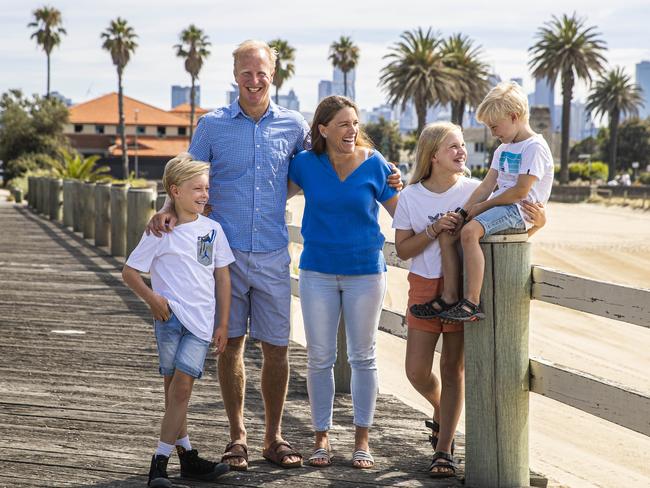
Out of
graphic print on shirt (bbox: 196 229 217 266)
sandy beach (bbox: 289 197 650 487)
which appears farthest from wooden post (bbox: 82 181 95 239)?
graphic print on shirt (bbox: 196 229 217 266)

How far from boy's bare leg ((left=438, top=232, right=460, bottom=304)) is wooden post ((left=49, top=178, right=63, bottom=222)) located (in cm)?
1847

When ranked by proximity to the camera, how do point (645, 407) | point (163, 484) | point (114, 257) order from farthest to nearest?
point (114, 257)
point (163, 484)
point (645, 407)

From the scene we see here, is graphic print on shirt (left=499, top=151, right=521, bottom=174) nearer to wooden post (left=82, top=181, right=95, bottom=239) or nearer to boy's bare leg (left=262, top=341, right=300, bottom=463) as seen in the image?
boy's bare leg (left=262, top=341, right=300, bottom=463)

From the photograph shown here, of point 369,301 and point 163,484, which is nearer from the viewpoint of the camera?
point 163,484

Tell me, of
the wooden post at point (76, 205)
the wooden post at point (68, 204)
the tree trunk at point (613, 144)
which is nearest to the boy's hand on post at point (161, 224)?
the wooden post at point (76, 205)

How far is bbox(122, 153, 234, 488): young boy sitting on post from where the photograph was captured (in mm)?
4629

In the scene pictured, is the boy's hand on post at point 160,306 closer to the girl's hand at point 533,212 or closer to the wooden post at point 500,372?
the wooden post at point 500,372

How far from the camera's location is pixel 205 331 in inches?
185

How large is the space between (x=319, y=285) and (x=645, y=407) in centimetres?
162

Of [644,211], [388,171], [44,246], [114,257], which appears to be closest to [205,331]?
[388,171]

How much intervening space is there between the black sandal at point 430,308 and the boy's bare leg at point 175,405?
3.48 feet

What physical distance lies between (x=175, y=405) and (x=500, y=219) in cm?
163

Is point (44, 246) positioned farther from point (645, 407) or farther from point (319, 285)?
point (645, 407)

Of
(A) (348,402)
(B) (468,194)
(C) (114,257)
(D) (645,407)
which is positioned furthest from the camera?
(C) (114,257)
